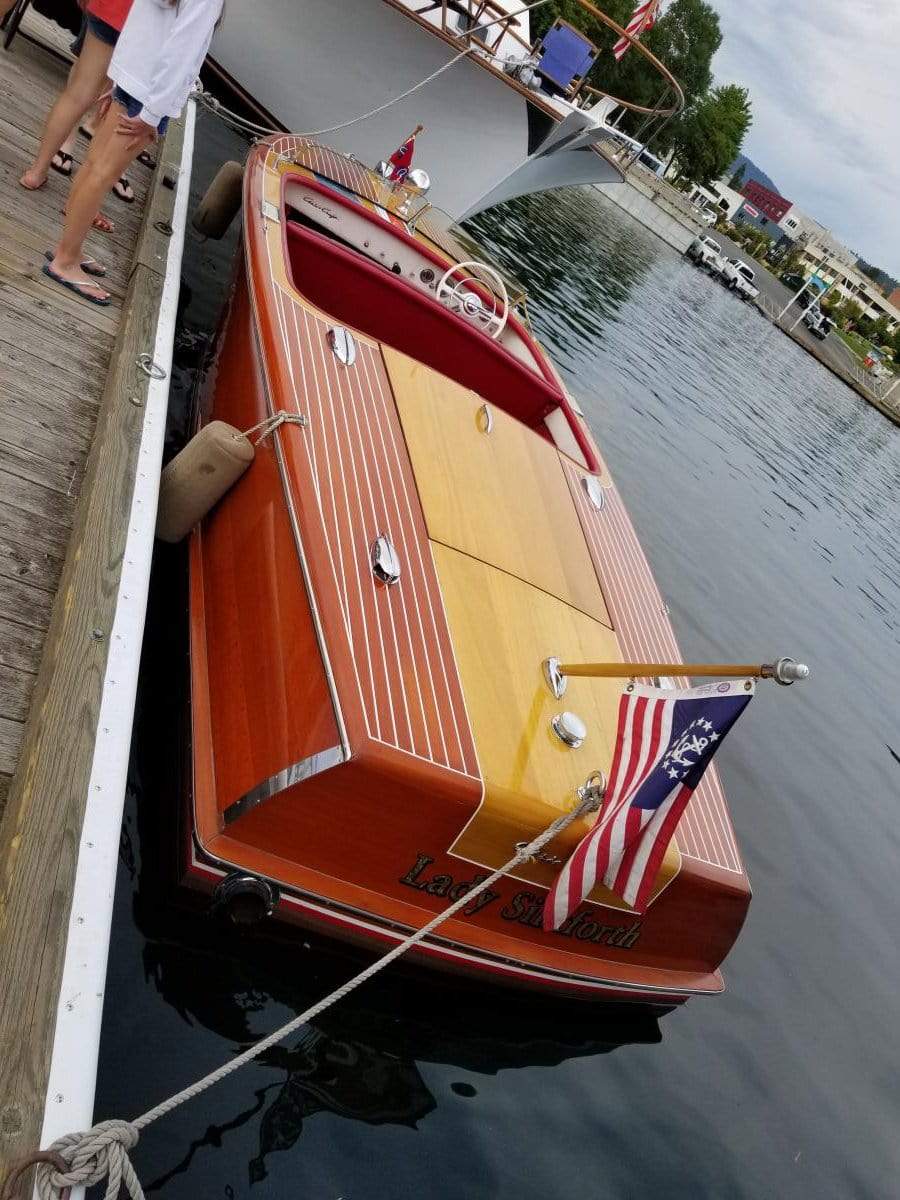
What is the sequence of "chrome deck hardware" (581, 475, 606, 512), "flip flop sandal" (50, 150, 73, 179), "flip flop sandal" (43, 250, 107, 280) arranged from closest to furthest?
1. "flip flop sandal" (43, 250, 107, 280)
2. "flip flop sandal" (50, 150, 73, 179)
3. "chrome deck hardware" (581, 475, 606, 512)

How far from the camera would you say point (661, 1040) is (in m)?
4.10

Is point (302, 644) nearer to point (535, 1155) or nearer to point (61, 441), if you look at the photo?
point (61, 441)

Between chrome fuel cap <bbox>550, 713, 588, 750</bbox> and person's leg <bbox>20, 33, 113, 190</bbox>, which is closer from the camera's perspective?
chrome fuel cap <bbox>550, 713, 588, 750</bbox>

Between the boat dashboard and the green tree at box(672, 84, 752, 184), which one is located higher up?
the green tree at box(672, 84, 752, 184)

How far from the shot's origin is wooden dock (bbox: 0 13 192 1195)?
1975 millimetres

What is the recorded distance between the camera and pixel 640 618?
4.66 metres

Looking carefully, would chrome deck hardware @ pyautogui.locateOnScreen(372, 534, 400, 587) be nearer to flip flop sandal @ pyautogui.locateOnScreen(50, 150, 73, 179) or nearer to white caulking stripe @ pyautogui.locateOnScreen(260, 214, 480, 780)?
white caulking stripe @ pyautogui.locateOnScreen(260, 214, 480, 780)

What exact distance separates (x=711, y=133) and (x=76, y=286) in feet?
229

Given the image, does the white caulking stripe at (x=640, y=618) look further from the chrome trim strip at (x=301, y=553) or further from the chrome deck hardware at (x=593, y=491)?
the chrome trim strip at (x=301, y=553)

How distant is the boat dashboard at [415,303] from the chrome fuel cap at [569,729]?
271 centimetres

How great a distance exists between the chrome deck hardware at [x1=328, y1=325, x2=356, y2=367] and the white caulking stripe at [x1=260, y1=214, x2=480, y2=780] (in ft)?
0.11

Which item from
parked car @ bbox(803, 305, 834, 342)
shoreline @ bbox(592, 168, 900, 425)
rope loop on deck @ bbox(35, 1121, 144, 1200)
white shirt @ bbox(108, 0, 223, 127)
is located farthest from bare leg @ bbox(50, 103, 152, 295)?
parked car @ bbox(803, 305, 834, 342)

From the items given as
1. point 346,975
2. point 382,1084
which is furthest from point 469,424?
point 382,1084

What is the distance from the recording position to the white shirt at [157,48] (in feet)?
12.4
